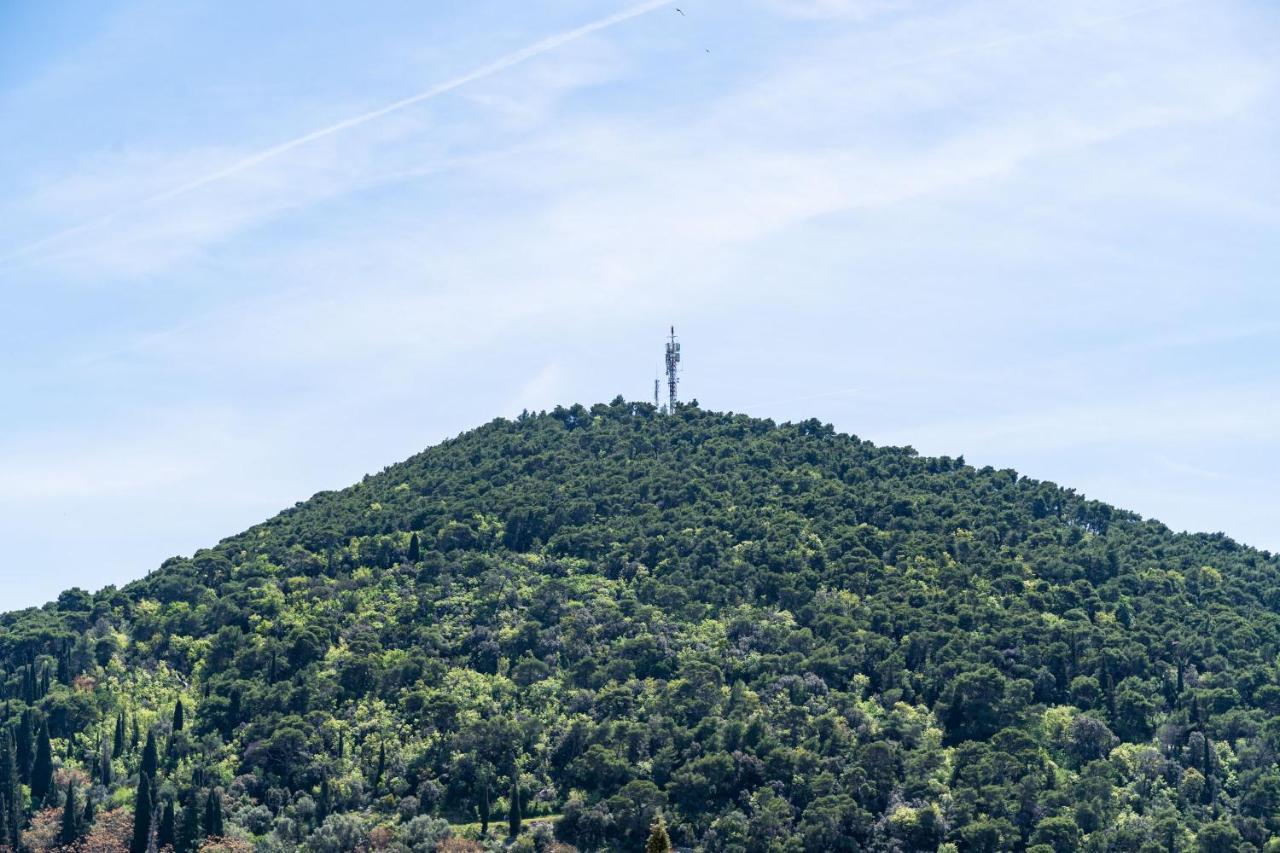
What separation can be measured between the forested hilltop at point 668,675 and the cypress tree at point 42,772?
0.20 metres

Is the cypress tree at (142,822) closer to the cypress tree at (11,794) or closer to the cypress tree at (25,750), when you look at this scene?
the cypress tree at (11,794)

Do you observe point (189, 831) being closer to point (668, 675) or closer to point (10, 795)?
point (10, 795)

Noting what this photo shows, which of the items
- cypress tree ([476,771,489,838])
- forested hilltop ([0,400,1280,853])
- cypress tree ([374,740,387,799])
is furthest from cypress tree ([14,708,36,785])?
cypress tree ([476,771,489,838])

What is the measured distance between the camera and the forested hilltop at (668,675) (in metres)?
104

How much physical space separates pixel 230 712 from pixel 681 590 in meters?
37.5

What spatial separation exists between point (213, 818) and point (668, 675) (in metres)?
37.3

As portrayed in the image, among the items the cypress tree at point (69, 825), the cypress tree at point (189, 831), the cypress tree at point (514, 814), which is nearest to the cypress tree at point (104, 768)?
the cypress tree at point (69, 825)

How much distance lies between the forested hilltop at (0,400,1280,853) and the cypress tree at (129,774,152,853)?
21 centimetres

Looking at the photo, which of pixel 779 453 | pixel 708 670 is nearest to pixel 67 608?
pixel 708 670

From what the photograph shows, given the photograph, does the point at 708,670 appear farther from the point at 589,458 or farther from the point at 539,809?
the point at 589,458

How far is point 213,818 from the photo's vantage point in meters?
100

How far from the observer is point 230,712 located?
4702 inches

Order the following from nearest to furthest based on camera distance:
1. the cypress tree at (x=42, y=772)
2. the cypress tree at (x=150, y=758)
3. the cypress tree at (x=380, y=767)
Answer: the cypress tree at (x=42, y=772)
the cypress tree at (x=150, y=758)
the cypress tree at (x=380, y=767)

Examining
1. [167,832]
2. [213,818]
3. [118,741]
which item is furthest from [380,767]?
[118,741]
